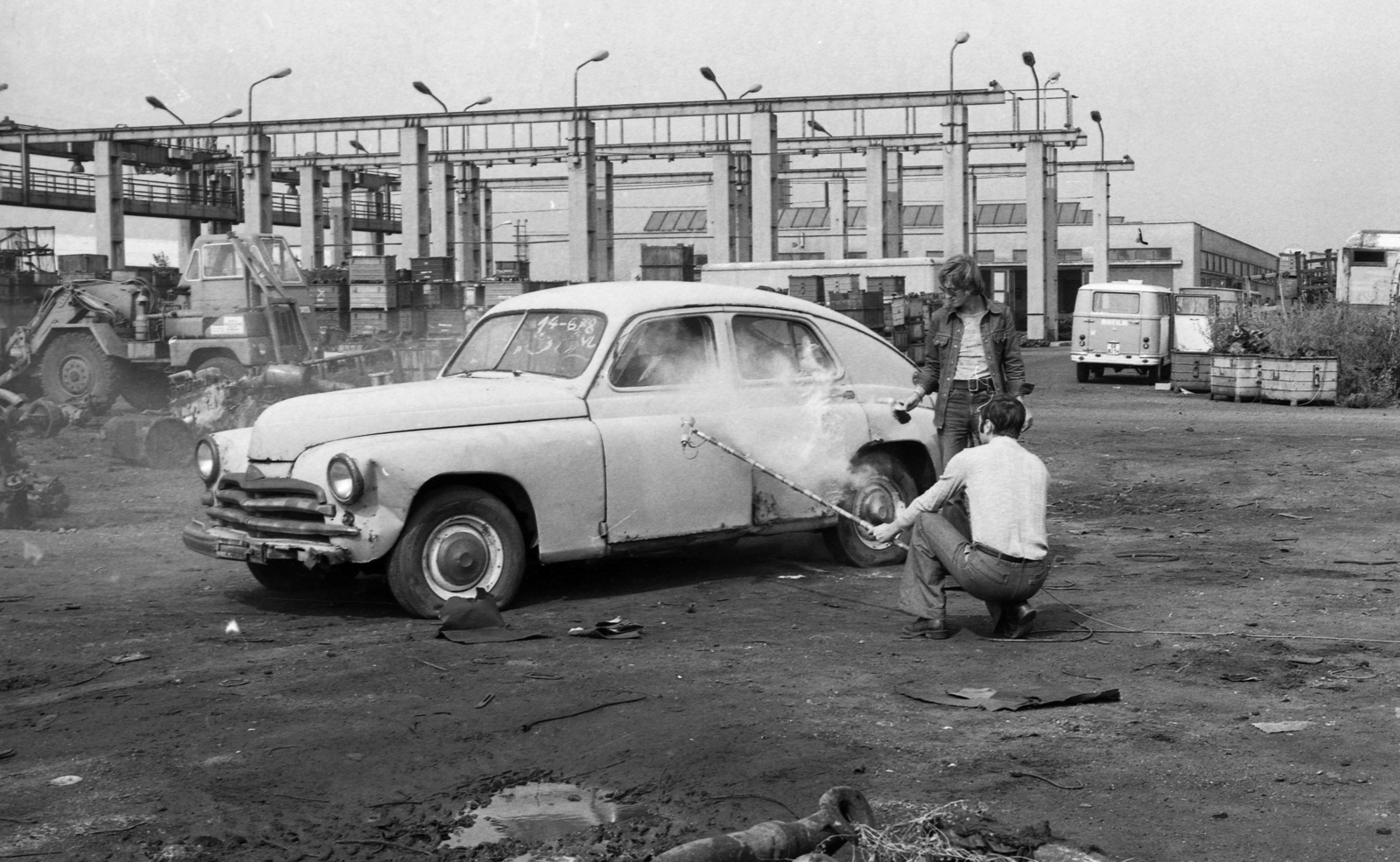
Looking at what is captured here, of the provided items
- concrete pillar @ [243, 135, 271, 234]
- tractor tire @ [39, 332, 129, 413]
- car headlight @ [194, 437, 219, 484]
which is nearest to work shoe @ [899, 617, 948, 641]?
car headlight @ [194, 437, 219, 484]

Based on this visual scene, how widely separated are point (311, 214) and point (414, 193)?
14.7 m

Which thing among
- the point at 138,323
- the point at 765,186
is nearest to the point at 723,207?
the point at 765,186

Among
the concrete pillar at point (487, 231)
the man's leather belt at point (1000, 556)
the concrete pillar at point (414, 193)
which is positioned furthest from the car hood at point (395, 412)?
the concrete pillar at point (487, 231)

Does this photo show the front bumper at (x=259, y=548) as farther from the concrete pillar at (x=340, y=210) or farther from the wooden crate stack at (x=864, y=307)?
the concrete pillar at (x=340, y=210)

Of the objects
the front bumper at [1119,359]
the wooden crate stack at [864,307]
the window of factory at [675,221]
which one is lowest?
the front bumper at [1119,359]

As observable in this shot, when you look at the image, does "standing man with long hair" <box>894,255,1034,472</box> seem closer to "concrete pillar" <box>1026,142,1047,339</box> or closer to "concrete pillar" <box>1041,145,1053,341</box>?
"concrete pillar" <box>1026,142,1047,339</box>

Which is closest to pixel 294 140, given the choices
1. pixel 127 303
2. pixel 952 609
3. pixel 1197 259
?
pixel 127 303

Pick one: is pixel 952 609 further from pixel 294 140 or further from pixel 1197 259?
pixel 1197 259

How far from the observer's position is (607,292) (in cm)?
874

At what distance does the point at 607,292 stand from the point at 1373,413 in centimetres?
1771

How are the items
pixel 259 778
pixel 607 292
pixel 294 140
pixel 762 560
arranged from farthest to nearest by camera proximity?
pixel 294 140, pixel 762 560, pixel 607 292, pixel 259 778

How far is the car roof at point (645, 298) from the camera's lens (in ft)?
28.1

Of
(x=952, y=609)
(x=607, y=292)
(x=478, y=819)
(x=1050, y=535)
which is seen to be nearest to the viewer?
(x=478, y=819)

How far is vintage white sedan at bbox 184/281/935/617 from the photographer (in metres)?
7.52
